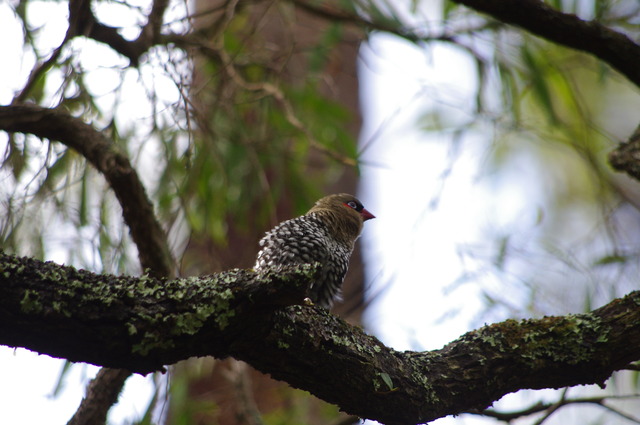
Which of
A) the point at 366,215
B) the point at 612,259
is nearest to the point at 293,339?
the point at 612,259

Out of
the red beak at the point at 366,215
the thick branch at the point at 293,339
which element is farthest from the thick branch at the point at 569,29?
the red beak at the point at 366,215

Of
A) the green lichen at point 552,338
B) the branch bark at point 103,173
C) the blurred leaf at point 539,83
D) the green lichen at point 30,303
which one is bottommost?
the green lichen at point 30,303

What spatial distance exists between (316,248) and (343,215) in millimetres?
566

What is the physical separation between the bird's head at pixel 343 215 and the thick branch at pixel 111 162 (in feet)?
3.25

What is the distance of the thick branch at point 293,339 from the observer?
5.41 feet

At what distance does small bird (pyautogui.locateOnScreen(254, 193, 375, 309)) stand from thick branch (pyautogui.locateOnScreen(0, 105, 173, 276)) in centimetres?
56

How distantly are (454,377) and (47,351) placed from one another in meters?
1.31

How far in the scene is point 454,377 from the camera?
2.30 metres

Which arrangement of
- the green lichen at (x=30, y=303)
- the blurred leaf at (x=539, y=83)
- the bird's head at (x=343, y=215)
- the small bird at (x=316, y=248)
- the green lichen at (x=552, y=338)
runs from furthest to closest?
the blurred leaf at (x=539, y=83)
the bird's head at (x=343, y=215)
the small bird at (x=316, y=248)
the green lichen at (x=552, y=338)
the green lichen at (x=30, y=303)

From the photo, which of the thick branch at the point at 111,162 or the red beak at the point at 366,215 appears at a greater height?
the red beak at the point at 366,215

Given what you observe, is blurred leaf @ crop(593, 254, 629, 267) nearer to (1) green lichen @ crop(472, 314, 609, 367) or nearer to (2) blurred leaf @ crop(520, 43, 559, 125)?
(2) blurred leaf @ crop(520, 43, 559, 125)

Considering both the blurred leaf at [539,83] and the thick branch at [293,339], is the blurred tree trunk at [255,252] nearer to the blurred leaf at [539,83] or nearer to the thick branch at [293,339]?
the blurred leaf at [539,83]

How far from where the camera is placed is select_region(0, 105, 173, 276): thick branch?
2.87m

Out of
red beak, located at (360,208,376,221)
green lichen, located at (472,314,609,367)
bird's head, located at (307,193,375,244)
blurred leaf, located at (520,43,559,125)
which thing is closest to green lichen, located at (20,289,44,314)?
green lichen, located at (472,314,609,367)
